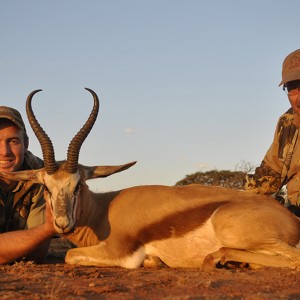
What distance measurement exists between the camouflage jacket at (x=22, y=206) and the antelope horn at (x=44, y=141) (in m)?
0.59

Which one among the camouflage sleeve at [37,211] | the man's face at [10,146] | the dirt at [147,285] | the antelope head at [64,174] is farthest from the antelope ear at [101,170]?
the dirt at [147,285]

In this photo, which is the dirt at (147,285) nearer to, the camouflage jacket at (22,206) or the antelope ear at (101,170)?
the camouflage jacket at (22,206)

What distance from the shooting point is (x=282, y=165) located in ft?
24.1

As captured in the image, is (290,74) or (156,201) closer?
(156,201)

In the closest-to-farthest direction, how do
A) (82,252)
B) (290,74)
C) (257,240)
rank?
(257,240), (82,252), (290,74)

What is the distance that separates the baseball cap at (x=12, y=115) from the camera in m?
5.82

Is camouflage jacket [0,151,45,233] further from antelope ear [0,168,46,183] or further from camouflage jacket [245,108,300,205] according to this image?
camouflage jacket [245,108,300,205]

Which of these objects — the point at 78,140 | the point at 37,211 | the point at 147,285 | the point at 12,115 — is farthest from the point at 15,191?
the point at 147,285

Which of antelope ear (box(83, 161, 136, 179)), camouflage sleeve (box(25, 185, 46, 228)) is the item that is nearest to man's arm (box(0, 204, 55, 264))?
camouflage sleeve (box(25, 185, 46, 228))

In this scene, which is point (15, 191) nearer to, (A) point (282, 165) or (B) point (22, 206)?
(B) point (22, 206)

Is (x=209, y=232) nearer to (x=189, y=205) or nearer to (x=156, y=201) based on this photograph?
(x=189, y=205)

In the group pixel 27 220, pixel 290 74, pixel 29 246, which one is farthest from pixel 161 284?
pixel 290 74

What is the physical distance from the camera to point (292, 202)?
7184 mm

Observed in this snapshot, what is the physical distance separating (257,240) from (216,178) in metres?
13.6
